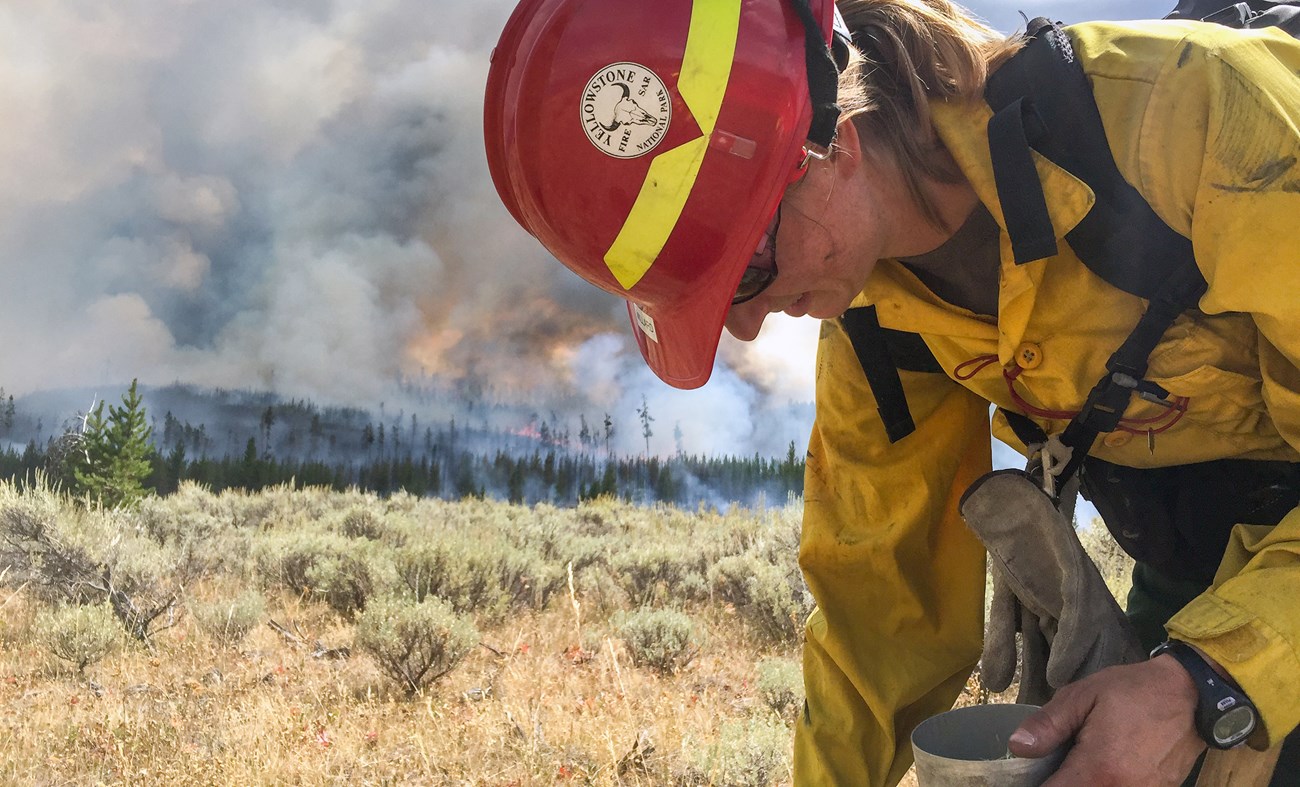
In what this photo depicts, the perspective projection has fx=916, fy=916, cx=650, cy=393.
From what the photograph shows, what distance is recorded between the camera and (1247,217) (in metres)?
1.18

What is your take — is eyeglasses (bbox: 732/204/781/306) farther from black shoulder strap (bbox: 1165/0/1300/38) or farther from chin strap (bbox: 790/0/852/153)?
black shoulder strap (bbox: 1165/0/1300/38)

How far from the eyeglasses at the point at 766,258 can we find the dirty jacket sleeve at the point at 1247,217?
479 mm

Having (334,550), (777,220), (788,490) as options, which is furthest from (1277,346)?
(788,490)

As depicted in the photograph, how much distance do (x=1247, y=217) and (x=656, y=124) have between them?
81 cm

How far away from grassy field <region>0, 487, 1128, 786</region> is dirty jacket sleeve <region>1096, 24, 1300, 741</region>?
2277 millimetres

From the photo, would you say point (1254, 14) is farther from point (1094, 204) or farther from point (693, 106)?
point (693, 106)

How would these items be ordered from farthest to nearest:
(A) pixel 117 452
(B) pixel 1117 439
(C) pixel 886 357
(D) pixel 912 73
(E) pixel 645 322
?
1. (A) pixel 117 452
2. (C) pixel 886 357
3. (E) pixel 645 322
4. (B) pixel 1117 439
5. (D) pixel 912 73

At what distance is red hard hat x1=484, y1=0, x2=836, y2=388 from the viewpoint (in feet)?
4.59

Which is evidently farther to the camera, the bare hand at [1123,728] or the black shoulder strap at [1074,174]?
the black shoulder strap at [1074,174]

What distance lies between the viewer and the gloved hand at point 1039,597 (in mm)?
1577

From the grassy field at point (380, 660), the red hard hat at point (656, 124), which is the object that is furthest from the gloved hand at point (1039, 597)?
the grassy field at point (380, 660)

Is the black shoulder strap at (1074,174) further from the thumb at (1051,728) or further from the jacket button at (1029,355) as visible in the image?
the thumb at (1051,728)

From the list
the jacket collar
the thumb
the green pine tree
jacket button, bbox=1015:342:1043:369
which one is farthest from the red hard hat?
the green pine tree

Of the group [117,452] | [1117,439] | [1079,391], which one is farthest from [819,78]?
[117,452]
